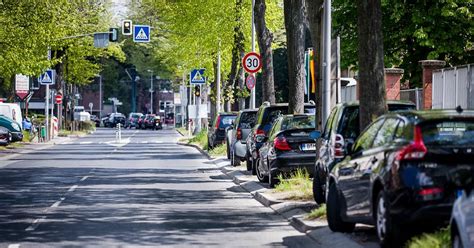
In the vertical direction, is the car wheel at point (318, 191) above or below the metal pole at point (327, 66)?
below

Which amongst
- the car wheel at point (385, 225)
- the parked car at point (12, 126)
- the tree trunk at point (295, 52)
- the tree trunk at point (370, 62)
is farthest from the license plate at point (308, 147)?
the parked car at point (12, 126)

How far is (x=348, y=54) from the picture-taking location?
44.5 metres

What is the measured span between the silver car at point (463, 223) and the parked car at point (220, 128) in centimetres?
3511

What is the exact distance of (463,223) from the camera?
923 centimetres

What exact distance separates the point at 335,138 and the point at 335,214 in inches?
105

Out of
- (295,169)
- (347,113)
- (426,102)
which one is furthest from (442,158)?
(426,102)

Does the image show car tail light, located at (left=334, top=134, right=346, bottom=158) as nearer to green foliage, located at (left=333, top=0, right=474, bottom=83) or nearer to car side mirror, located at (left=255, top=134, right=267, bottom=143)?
car side mirror, located at (left=255, top=134, right=267, bottom=143)

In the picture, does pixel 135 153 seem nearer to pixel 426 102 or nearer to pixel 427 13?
pixel 427 13

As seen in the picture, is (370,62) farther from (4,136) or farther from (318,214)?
(4,136)

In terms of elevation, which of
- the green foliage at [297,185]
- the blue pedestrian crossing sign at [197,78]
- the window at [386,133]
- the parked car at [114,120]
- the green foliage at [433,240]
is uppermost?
the blue pedestrian crossing sign at [197,78]

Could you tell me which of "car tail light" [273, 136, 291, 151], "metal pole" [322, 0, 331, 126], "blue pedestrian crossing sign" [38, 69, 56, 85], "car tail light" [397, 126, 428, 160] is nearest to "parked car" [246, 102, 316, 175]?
"car tail light" [273, 136, 291, 151]

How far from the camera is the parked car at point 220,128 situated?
4519 cm

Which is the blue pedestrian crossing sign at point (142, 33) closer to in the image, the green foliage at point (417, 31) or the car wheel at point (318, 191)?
the green foliage at point (417, 31)

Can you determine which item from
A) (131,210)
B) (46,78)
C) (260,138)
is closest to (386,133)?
(131,210)
